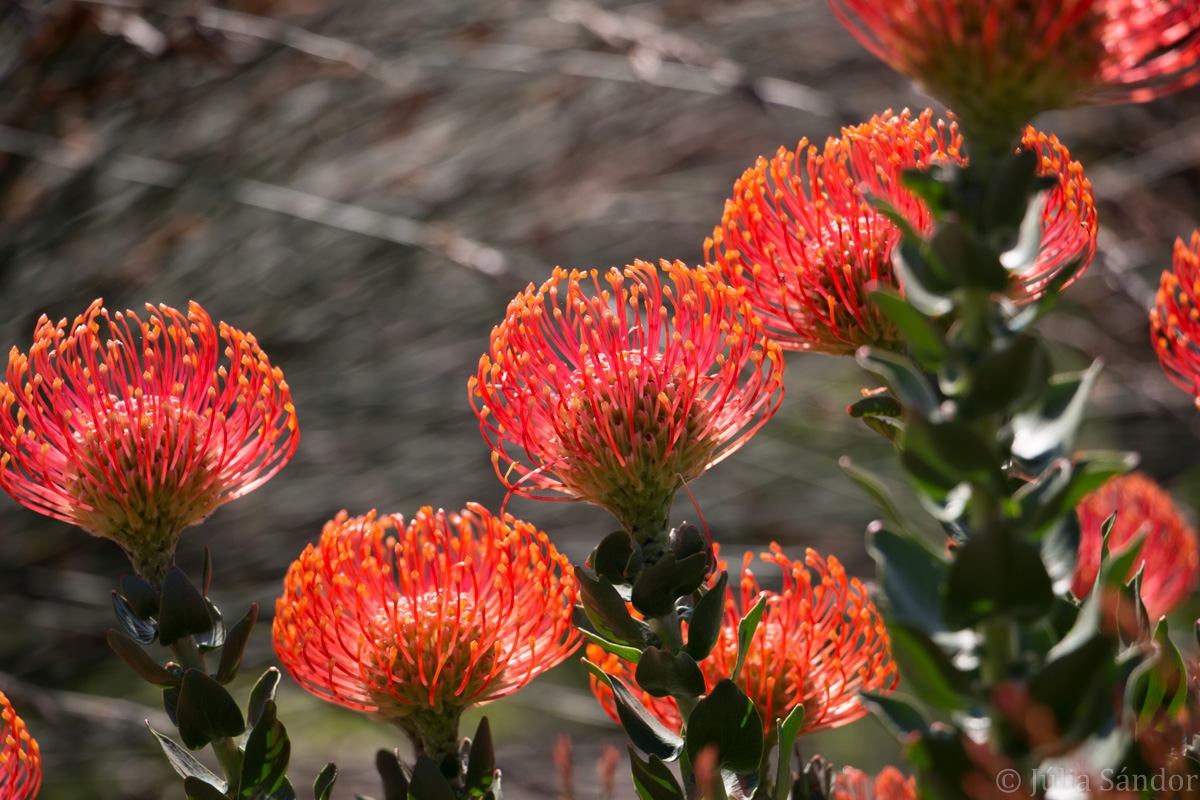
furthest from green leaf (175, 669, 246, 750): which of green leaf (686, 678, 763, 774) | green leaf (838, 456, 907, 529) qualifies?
green leaf (838, 456, 907, 529)

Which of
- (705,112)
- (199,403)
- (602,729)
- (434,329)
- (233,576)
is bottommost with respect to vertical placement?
(602,729)

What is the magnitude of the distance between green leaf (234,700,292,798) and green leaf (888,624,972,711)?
1.03ft

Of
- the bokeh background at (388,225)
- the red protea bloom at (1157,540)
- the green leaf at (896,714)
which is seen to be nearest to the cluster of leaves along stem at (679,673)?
the green leaf at (896,714)

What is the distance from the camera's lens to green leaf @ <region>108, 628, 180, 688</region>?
0.48m

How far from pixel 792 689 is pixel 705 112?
2.23m

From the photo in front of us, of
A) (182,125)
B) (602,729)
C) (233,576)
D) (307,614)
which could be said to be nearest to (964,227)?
(307,614)

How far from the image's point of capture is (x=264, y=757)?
48 cm

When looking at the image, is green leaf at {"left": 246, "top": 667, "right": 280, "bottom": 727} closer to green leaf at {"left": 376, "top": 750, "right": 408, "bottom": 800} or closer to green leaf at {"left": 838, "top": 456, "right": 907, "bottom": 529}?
green leaf at {"left": 376, "top": 750, "right": 408, "bottom": 800}

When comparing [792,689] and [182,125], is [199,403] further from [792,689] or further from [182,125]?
[182,125]

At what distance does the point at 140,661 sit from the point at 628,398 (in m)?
0.28

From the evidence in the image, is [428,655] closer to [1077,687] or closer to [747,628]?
[747,628]

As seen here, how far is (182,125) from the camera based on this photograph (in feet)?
6.15

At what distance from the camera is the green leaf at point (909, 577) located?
1.06 ft

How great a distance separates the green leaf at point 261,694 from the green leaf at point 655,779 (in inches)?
7.3
